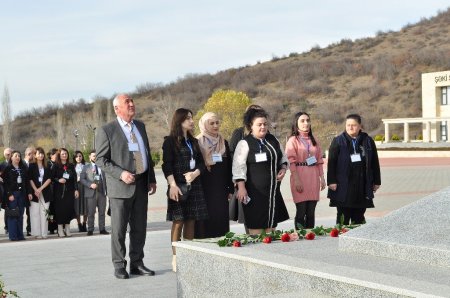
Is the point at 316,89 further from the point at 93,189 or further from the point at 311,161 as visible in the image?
the point at 311,161

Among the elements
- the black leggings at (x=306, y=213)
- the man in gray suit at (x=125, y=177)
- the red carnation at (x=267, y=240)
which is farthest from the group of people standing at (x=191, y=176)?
the red carnation at (x=267, y=240)

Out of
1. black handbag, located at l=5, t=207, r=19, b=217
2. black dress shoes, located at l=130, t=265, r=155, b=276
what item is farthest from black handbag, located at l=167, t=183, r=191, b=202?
black handbag, located at l=5, t=207, r=19, b=217

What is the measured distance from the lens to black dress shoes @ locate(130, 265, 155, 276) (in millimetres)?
7605

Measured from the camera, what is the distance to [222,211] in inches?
309

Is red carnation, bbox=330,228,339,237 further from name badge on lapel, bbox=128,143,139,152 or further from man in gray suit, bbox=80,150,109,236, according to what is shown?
man in gray suit, bbox=80,150,109,236

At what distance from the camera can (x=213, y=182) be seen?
7.90m

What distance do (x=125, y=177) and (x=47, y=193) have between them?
220 inches

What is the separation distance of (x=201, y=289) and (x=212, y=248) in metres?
0.35

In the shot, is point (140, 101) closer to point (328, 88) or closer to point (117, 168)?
point (328, 88)

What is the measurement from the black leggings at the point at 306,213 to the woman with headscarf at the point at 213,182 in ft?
3.77

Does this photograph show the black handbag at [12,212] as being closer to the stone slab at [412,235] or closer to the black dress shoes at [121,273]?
the black dress shoes at [121,273]

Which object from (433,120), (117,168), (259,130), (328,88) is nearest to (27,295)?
(117,168)

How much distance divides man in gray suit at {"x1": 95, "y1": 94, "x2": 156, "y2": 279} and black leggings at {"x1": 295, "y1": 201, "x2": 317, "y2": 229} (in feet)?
6.30

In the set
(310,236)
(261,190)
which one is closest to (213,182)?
(261,190)
